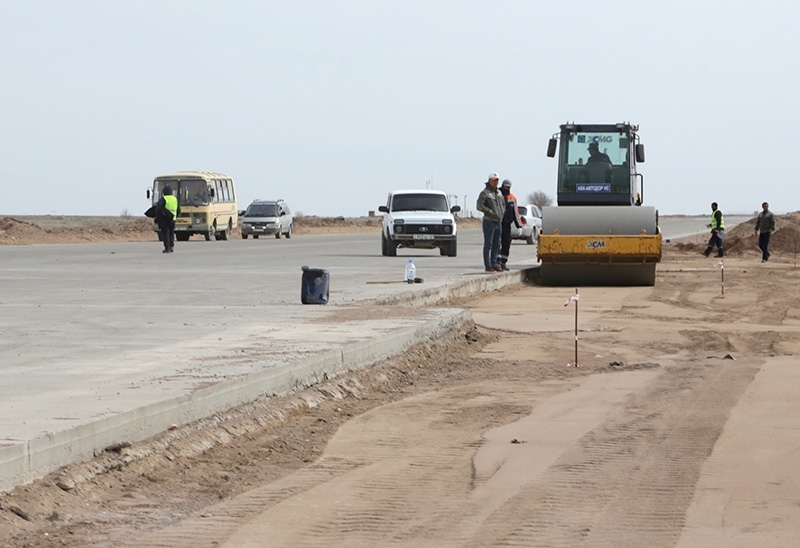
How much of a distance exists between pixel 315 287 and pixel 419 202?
22298 mm

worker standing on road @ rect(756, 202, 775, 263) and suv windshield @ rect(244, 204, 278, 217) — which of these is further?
suv windshield @ rect(244, 204, 278, 217)

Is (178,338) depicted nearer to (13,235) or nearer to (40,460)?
(40,460)

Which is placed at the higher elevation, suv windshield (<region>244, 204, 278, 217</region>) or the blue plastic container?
suv windshield (<region>244, 204, 278, 217</region>)

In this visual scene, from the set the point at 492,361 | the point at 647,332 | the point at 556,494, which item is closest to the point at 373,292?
the point at 647,332

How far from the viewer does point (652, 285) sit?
25391mm

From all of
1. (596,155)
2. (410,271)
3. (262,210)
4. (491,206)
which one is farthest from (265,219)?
(410,271)

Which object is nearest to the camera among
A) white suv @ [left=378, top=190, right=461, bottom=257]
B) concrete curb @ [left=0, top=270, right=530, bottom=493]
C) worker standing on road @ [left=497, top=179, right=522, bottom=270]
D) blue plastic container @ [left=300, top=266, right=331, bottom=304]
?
concrete curb @ [left=0, top=270, right=530, bottom=493]

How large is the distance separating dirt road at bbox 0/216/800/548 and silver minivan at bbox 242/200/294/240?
47.7 metres

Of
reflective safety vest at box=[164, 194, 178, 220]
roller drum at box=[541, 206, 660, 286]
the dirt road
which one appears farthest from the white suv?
the dirt road

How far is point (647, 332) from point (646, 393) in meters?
5.78

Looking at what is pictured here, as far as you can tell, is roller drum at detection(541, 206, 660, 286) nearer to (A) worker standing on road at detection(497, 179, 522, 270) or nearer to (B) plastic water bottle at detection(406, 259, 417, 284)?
(A) worker standing on road at detection(497, 179, 522, 270)

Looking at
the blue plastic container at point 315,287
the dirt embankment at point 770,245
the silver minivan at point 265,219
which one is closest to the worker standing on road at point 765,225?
the dirt embankment at point 770,245

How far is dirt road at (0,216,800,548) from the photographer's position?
230 inches

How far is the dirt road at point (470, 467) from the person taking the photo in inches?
230
